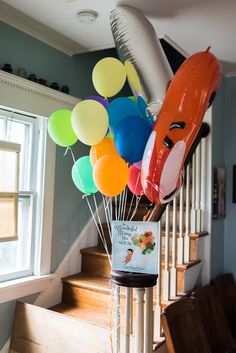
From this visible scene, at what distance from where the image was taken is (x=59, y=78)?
104 inches

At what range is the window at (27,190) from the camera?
95.3 inches

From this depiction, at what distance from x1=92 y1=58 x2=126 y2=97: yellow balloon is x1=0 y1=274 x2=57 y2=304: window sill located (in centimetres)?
140

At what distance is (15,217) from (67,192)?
62 cm

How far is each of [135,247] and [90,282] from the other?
1.10 m

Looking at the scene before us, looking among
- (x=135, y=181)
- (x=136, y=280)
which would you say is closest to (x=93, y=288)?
(x=136, y=280)

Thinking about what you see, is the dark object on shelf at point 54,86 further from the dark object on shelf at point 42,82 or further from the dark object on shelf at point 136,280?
the dark object on shelf at point 136,280

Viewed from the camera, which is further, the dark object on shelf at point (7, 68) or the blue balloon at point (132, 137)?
the dark object on shelf at point (7, 68)

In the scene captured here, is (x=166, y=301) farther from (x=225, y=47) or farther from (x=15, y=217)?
(x=225, y=47)

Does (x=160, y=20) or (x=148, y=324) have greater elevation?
(x=160, y=20)

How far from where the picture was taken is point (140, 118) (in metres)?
1.64

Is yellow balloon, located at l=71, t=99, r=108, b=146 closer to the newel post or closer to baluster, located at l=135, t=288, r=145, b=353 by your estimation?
the newel post

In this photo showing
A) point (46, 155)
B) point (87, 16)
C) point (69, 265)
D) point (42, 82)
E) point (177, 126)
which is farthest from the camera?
point (69, 265)

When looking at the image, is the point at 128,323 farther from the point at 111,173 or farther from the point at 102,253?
the point at 102,253

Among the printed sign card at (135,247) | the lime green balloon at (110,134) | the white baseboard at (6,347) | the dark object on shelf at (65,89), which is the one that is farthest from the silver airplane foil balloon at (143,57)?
the white baseboard at (6,347)
